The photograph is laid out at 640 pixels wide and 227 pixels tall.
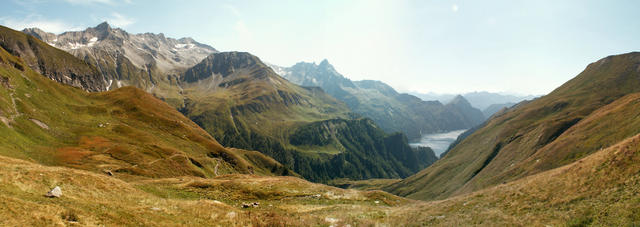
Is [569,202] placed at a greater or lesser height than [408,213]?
greater

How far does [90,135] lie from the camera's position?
99438 mm

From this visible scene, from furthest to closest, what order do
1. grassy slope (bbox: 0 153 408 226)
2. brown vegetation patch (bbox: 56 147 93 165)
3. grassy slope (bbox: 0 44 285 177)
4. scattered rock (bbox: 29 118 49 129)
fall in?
scattered rock (bbox: 29 118 49 129), grassy slope (bbox: 0 44 285 177), brown vegetation patch (bbox: 56 147 93 165), grassy slope (bbox: 0 153 408 226)

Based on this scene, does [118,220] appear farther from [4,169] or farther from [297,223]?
[4,169]

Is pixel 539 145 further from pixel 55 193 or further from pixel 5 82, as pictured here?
pixel 5 82

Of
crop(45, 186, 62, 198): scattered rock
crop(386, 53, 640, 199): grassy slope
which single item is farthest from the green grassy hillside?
crop(386, 53, 640, 199): grassy slope

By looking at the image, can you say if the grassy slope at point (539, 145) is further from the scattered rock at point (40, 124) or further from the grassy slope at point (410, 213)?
the scattered rock at point (40, 124)

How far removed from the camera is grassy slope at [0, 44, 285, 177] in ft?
244

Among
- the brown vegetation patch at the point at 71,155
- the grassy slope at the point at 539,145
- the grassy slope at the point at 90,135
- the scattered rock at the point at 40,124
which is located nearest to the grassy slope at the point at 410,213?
the grassy slope at the point at 90,135

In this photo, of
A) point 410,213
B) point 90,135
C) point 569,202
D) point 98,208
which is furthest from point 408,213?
point 90,135

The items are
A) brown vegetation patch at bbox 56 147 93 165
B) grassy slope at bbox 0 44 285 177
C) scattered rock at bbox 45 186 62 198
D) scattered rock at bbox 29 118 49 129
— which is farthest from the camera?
scattered rock at bbox 29 118 49 129

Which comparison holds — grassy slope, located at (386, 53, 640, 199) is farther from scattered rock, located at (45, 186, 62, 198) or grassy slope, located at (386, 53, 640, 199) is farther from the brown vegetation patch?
the brown vegetation patch

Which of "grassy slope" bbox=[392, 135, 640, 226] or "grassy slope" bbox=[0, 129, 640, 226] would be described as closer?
"grassy slope" bbox=[0, 129, 640, 226]

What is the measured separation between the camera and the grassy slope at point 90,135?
74.5 meters

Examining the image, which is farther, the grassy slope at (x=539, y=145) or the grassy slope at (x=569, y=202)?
the grassy slope at (x=539, y=145)
